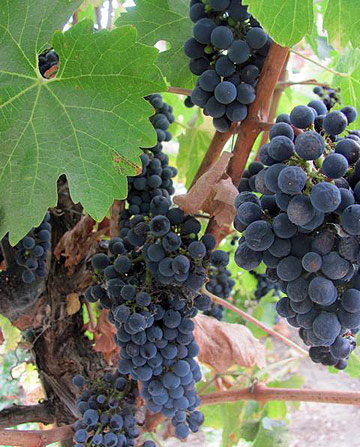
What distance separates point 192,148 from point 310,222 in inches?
36.0

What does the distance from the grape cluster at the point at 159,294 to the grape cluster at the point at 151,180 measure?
144mm

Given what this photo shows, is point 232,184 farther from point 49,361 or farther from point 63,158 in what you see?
point 49,361

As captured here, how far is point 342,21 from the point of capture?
2.55 ft

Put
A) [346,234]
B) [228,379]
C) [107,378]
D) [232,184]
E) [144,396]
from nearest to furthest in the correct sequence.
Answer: [346,234]
[232,184]
[144,396]
[107,378]
[228,379]

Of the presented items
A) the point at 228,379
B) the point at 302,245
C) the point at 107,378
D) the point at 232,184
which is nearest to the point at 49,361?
the point at 107,378

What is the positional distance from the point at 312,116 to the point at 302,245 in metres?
0.18

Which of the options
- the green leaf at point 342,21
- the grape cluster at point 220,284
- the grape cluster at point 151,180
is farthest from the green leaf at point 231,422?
the green leaf at point 342,21

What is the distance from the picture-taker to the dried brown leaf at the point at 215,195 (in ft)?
2.83

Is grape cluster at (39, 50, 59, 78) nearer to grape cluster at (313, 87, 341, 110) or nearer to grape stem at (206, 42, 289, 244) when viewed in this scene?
grape stem at (206, 42, 289, 244)

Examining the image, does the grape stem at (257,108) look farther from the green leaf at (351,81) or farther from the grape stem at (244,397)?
the grape stem at (244,397)

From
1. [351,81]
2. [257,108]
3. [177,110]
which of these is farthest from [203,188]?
[177,110]

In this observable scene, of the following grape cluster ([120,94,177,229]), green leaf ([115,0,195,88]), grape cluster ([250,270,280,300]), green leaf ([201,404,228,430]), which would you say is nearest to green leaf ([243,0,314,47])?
green leaf ([115,0,195,88])

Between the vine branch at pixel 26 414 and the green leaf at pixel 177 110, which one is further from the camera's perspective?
the green leaf at pixel 177 110

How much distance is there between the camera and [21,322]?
4.25 ft
